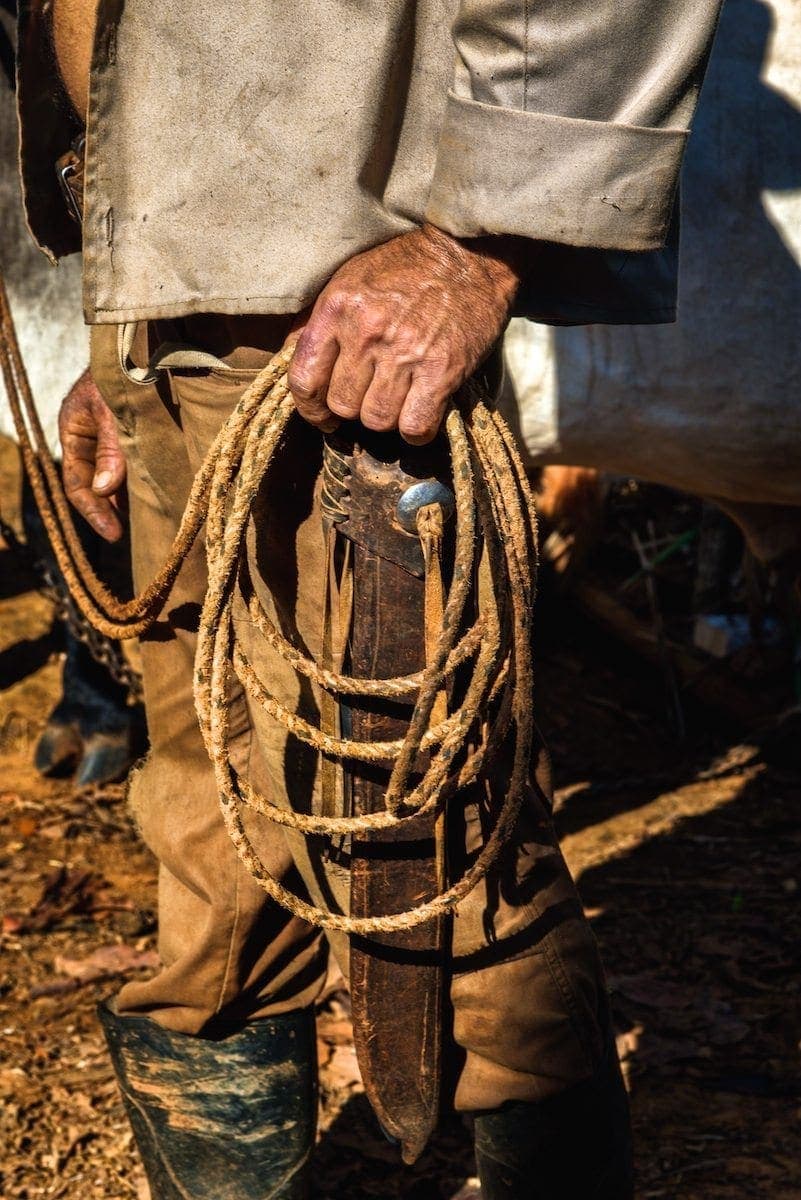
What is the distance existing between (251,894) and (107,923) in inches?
60.8

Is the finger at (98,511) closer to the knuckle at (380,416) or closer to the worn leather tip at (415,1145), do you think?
the knuckle at (380,416)

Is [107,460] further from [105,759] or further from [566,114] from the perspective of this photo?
[105,759]

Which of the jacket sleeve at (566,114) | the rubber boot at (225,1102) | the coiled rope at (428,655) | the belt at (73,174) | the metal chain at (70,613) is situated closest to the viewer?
the jacket sleeve at (566,114)

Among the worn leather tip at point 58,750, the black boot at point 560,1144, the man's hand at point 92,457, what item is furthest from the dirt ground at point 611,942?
the man's hand at point 92,457

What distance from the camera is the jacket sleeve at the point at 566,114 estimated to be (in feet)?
4.49

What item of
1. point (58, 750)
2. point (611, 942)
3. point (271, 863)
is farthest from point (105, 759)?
point (271, 863)

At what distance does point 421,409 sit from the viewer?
1.41 m

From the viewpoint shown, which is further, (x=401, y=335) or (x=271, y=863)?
(x=271, y=863)

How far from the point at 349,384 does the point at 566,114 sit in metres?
0.35

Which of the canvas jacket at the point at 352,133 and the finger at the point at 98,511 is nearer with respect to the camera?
the canvas jacket at the point at 352,133

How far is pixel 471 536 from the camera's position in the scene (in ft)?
4.72

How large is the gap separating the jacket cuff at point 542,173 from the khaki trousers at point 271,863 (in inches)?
12.7

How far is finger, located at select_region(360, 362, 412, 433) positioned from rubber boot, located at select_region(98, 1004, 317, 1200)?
3.19ft

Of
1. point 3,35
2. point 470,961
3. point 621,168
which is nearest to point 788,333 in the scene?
point 621,168
